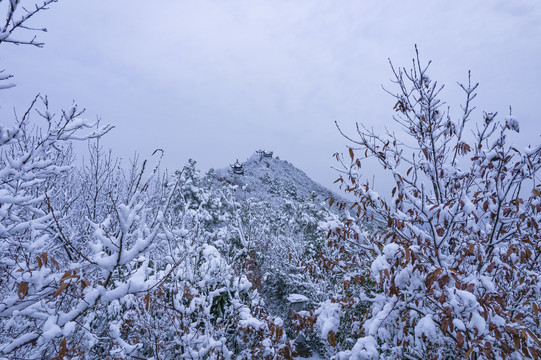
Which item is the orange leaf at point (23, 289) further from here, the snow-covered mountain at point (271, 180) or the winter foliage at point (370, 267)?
the snow-covered mountain at point (271, 180)

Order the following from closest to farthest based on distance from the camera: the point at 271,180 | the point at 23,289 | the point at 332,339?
the point at 23,289 → the point at 332,339 → the point at 271,180

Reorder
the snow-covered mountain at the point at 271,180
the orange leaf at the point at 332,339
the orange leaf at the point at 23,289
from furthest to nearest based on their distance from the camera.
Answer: the snow-covered mountain at the point at 271,180
the orange leaf at the point at 332,339
the orange leaf at the point at 23,289

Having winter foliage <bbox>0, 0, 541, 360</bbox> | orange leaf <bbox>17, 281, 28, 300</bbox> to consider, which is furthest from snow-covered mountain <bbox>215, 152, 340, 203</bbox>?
orange leaf <bbox>17, 281, 28, 300</bbox>

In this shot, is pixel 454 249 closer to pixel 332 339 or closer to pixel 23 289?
pixel 332 339

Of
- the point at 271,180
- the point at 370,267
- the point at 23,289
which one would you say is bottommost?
the point at 23,289

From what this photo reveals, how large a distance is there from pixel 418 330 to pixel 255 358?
3920mm

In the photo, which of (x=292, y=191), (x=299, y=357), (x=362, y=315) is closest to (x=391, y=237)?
(x=362, y=315)

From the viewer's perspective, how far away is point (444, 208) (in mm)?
2918

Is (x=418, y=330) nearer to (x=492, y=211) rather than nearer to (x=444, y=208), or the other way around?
(x=444, y=208)

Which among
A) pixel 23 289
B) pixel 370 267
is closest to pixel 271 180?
pixel 370 267

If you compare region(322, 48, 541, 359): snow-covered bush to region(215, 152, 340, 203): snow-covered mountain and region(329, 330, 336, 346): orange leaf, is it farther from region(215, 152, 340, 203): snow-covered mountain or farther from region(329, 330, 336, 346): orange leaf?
region(215, 152, 340, 203): snow-covered mountain

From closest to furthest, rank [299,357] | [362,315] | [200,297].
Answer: [362,315] → [200,297] → [299,357]

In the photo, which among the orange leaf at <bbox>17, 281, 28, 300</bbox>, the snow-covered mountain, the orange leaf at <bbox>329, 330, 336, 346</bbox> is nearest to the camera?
the orange leaf at <bbox>17, 281, 28, 300</bbox>

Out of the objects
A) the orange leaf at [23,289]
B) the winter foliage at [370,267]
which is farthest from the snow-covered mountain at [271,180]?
the orange leaf at [23,289]
